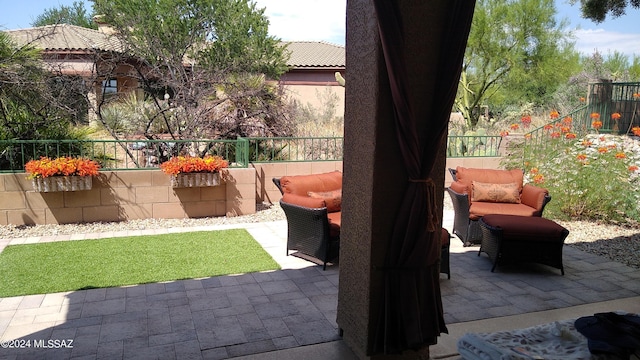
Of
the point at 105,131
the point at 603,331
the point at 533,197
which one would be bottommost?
the point at 603,331

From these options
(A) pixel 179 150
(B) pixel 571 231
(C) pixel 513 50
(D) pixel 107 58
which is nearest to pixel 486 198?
(B) pixel 571 231

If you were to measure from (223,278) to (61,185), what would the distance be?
121 inches

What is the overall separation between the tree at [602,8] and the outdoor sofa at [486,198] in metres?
2.19

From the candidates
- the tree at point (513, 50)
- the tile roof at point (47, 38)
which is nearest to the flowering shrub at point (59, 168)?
the tile roof at point (47, 38)

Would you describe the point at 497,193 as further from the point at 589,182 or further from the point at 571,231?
the point at 589,182

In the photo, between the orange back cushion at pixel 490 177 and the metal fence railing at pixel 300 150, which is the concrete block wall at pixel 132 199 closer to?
the metal fence railing at pixel 300 150

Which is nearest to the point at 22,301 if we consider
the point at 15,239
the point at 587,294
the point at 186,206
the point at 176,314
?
the point at 176,314

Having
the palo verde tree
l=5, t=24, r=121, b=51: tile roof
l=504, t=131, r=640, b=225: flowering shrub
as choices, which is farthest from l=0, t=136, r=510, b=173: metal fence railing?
l=504, t=131, r=640, b=225: flowering shrub

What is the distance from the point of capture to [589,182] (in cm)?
728

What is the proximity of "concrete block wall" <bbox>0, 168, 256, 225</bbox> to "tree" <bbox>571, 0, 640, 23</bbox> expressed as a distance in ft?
16.9

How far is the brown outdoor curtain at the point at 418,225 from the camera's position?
2.91 meters

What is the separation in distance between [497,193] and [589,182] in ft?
6.08

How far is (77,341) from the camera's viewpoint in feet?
11.6

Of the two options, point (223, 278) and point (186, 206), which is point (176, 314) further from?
point (186, 206)
